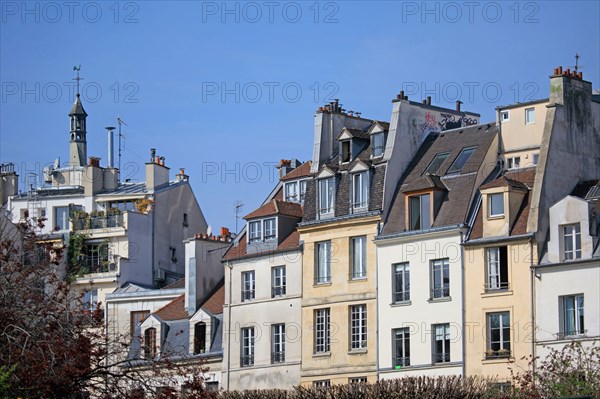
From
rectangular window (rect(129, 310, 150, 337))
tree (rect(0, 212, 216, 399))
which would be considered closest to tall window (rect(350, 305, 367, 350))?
rectangular window (rect(129, 310, 150, 337))

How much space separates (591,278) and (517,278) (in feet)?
11.3

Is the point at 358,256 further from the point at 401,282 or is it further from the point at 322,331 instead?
the point at 322,331

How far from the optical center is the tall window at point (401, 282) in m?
65.9

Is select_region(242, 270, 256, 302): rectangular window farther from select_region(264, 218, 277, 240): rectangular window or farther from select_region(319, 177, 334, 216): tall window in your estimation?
select_region(319, 177, 334, 216): tall window

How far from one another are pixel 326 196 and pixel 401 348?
9089 millimetres

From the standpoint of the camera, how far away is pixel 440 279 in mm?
64500

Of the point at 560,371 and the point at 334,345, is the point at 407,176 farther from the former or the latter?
the point at 560,371

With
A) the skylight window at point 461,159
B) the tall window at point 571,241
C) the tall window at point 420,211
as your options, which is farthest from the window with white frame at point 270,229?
the tall window at point 571,241

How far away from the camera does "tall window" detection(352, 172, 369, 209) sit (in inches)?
2717

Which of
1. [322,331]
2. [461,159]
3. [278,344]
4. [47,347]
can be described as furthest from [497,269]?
[47,347]

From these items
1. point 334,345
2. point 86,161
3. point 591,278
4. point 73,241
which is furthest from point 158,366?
point 86,161

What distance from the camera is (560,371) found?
55031 millimetres

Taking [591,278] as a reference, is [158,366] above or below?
below

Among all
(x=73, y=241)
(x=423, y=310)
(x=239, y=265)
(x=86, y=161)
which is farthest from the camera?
(x=86, y=161)
